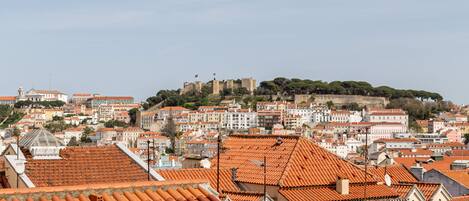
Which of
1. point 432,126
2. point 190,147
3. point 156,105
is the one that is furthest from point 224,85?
point 190,147

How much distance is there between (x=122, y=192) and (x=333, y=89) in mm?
148674

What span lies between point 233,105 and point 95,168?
448 ft

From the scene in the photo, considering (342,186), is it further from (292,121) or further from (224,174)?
(292,121)

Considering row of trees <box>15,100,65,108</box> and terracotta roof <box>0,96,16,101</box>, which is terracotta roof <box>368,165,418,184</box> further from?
terracotta roof <box>0,96,16,101</box>

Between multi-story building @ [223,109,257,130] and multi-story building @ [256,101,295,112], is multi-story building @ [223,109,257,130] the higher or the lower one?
the lower one

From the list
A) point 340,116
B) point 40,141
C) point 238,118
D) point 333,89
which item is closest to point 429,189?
point 40,141

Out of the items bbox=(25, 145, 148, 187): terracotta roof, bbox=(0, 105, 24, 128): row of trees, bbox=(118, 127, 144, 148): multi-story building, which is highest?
bbox=(25, 145, 148, 187): terracotta roof

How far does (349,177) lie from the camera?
47.0 ft

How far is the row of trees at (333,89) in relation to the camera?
15412 cm

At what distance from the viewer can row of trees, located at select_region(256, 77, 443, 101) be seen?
154125mm

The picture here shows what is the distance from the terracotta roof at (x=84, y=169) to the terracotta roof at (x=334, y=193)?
134 inches

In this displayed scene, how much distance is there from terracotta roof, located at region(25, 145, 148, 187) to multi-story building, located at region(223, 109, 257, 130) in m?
Answer: 125

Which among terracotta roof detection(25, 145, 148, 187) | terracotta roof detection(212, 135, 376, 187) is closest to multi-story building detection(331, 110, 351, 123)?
terracotta roof detection(212, 135, 376, 187)

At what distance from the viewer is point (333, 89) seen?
154 metres
